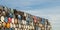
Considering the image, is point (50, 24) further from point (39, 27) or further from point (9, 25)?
point (9, 25)

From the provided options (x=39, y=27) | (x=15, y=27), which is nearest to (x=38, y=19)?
(x=39, y=27)

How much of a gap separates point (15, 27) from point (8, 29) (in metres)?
1.94

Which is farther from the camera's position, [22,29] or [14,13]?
[22,29]

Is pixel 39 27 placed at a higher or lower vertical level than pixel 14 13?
lower

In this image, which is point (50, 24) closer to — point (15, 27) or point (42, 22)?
point (42, 22)

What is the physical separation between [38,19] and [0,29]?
14698 millimetres

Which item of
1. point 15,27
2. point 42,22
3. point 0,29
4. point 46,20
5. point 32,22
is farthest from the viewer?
point 46,20

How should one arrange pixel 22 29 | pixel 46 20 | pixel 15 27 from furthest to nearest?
pixel 46 20 < pixel 22 29 < pixel 15 27

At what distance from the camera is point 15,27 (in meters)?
26.5

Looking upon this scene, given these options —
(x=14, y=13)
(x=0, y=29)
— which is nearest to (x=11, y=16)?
(x=14, y=13)

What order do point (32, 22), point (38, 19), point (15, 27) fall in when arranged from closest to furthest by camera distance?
point (15, 27) → point (32, 22) → point (38, 19)

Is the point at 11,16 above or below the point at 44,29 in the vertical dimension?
above

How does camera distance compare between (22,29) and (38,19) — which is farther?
(38,19)

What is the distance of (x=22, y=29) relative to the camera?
28703 millimetres
